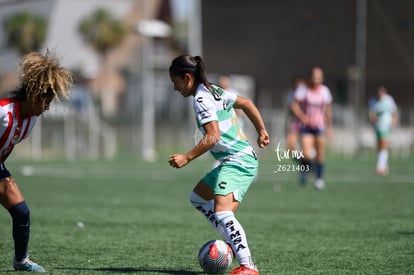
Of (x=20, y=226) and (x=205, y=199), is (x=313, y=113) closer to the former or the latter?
(x=205, y=199)

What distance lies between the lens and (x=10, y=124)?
22.4 ft

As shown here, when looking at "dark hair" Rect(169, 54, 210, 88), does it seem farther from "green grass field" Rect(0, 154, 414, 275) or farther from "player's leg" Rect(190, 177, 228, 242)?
"green grass field" Rect(0, 154, 414, 275)

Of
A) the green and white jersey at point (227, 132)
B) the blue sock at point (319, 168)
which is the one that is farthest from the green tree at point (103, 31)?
the green and white jersey at point (227, 132)

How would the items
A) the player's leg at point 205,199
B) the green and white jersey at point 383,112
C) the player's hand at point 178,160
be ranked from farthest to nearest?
the green and white jersey at point 383,112, the player's leg at point 205,199, the player's hand at point 178,160

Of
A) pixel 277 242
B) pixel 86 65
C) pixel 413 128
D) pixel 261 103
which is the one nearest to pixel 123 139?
pixel 261 103

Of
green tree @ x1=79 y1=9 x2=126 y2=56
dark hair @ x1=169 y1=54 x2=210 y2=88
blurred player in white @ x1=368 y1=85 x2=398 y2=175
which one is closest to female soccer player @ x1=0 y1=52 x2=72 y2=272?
dark hair @ x1=169 y1=54 x2=210 y2=88

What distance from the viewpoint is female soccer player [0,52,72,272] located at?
22.3 ft

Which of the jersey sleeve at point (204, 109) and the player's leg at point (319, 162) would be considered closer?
the jersey sleeve at point (204, 109)

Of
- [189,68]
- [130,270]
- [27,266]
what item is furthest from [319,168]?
[27,266]

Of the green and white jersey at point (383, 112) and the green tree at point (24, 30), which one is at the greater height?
the green tree at point (24, 30)

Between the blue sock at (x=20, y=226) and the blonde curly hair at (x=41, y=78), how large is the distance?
98 cm

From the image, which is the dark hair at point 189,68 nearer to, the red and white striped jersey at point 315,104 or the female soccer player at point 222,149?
the female soccer player at point 222,149

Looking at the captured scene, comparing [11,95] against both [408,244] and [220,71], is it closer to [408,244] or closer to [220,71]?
[408,244]

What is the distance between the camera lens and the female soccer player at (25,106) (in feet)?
22.3
